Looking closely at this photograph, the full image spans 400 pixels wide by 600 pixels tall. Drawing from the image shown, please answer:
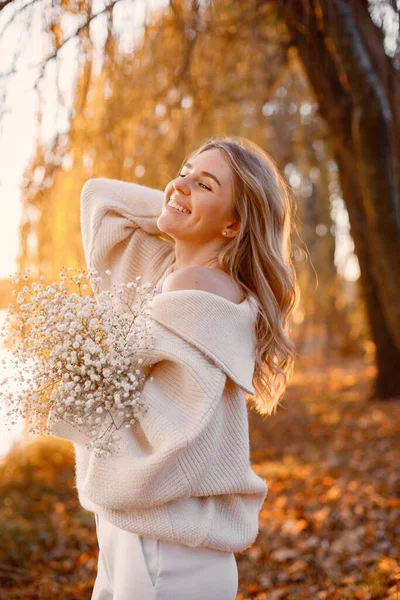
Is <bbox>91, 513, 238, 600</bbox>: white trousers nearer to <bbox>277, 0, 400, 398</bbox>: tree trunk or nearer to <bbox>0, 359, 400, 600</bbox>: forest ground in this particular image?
<bbox>0, 359, 400, 600</bbox>: forest ground

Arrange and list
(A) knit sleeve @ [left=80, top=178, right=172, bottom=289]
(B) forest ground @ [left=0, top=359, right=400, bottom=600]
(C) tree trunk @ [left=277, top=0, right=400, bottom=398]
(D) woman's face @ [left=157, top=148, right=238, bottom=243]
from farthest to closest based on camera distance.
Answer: (C) tree trunk @ [left=277, top=0, right=400, bottom=398]
(B) forest ground @ [left=0, top=359, right=400, bottom=600]
(A) knit sleeve @ [left=80, top=178, right=172, bottom=289]
(D) woman's face @ [left=157, top=148, right=238, bottom=243]

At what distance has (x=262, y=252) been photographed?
197cm

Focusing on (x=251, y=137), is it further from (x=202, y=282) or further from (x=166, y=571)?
(x=166, y=571)

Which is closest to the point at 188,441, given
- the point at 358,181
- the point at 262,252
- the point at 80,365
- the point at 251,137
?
the point at 80,365

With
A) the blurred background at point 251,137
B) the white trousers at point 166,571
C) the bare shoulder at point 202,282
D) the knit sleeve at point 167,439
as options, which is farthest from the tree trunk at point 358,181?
the white trousers at point 166,571

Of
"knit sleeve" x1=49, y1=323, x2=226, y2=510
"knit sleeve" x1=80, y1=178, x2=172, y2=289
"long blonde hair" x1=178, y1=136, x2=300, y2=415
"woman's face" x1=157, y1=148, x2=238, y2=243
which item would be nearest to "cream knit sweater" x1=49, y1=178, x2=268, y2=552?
"knit sleeve" x1=49, y1=323, x2=226, y2=510

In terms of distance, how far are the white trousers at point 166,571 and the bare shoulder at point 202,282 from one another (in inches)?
25.9

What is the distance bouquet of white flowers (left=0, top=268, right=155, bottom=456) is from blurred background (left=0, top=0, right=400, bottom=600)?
406 mm

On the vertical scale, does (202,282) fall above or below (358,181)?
above

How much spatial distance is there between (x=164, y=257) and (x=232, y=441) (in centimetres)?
70

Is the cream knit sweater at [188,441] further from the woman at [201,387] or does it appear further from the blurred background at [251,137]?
the blurred background at [251,137]

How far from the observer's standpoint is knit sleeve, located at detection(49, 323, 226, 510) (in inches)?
62.8

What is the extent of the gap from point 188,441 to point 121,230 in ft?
2.78

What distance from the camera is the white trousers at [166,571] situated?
164cm
